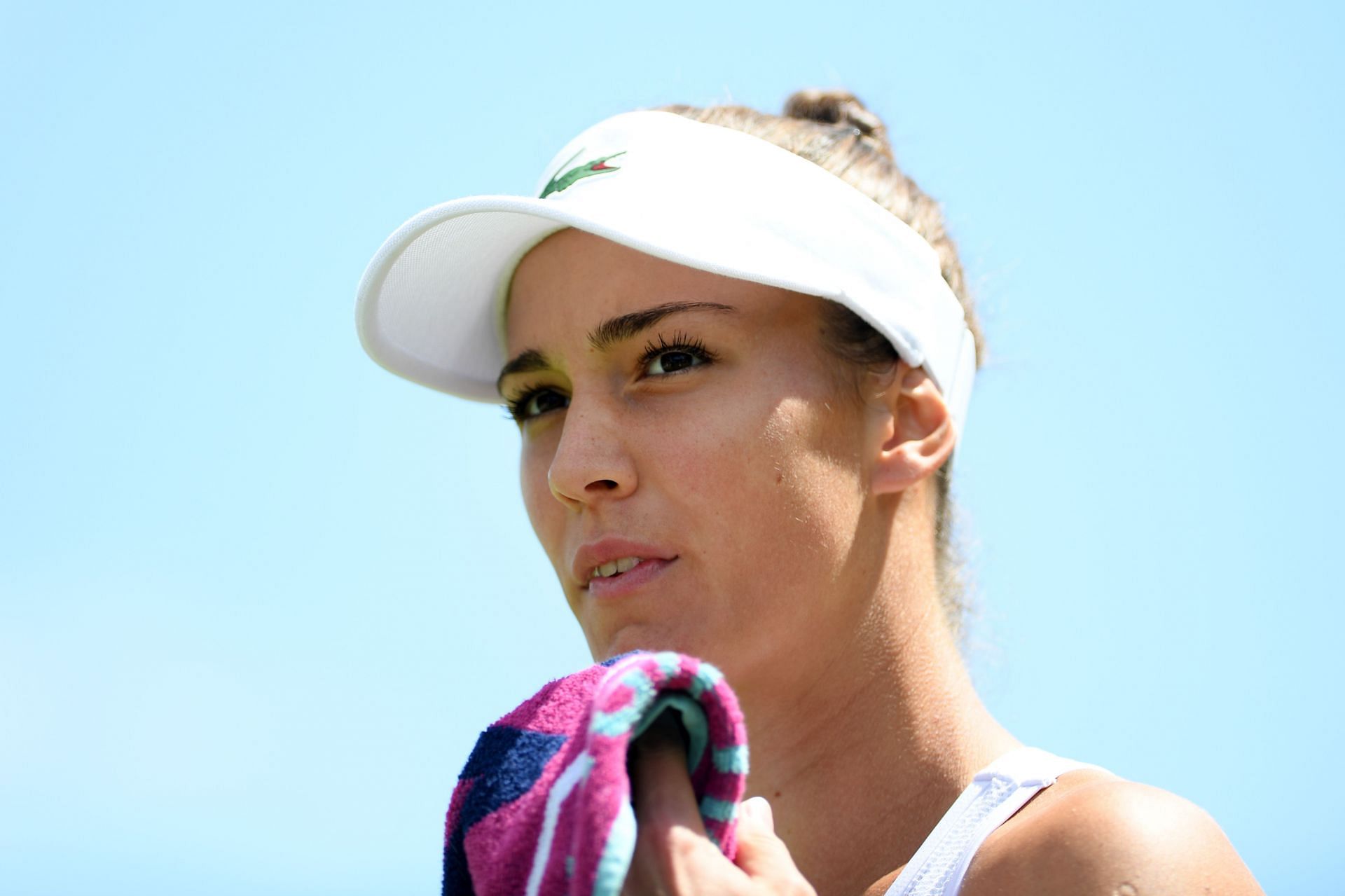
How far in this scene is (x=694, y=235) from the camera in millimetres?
2100

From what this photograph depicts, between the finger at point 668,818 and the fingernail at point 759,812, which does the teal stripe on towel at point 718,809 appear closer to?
the finger at point 668,818

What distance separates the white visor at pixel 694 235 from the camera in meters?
2.12

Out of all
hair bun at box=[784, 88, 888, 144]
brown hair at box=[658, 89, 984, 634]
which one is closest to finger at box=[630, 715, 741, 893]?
brown hair at box=[658, 89, 984, 634]

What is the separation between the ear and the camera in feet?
7.54

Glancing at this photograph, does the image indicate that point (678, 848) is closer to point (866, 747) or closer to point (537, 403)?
point (866, 747)

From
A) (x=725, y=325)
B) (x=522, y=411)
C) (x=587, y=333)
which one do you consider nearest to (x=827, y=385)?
(x=725, y=325)

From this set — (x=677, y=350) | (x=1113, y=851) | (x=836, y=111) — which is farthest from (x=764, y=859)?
(x=836, y=111)

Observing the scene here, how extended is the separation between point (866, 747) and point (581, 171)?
113 cm

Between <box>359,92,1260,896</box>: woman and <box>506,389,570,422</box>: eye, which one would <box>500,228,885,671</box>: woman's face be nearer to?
<box>359,92,1260,896</box>: woman

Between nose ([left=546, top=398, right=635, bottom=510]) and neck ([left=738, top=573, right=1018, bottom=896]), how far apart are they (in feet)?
1.34

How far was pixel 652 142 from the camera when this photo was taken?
2.34m

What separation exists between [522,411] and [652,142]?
1.92 ft

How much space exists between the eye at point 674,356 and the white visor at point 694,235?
0.47ft

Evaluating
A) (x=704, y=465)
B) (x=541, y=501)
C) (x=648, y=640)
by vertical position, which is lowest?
(x=648, y=640)
